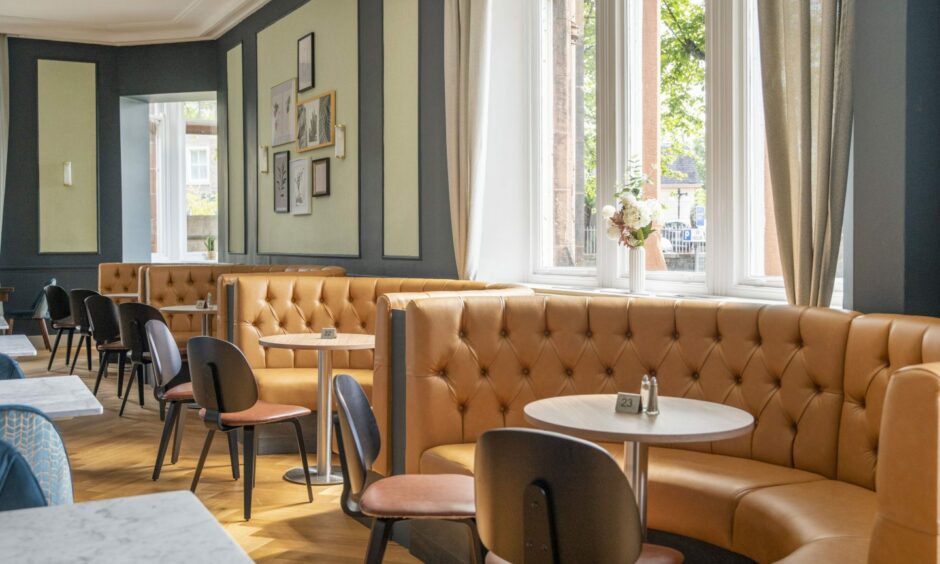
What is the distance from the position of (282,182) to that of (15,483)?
7.41 m

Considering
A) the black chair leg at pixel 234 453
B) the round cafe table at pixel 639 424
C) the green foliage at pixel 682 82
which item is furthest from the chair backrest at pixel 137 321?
the round cafe table at pixel 639 424

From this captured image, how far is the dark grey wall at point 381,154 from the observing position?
602cm

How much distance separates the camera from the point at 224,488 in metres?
4.60

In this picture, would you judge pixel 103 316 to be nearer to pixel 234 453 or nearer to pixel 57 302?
pixel 57 302

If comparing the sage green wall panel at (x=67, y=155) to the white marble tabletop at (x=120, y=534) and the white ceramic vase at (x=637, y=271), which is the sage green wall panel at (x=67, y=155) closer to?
the white ceramic vase at (x=637, y=271)

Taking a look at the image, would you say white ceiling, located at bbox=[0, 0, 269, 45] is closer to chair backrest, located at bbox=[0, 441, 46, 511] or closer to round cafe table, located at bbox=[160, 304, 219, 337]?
round cafe table, located at bbox=[160, 304, 219, 337]

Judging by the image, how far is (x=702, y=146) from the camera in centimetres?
431

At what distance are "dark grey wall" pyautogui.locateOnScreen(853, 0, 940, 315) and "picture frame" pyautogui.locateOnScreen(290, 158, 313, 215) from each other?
5.68 m

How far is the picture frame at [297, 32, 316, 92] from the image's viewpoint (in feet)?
25.6

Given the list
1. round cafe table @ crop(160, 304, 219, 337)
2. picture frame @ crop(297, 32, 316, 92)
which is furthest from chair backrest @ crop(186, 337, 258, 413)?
picture frame @ crop(297, 32, 316, 92)

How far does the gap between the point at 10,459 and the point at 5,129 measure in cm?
1011

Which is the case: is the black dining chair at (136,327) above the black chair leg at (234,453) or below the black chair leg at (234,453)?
above

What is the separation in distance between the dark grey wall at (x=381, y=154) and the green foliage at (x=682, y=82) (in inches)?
74.0

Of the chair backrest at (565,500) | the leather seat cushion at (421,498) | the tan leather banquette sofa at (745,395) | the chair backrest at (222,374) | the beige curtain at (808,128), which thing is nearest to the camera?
the chair backrest at (565,500)
